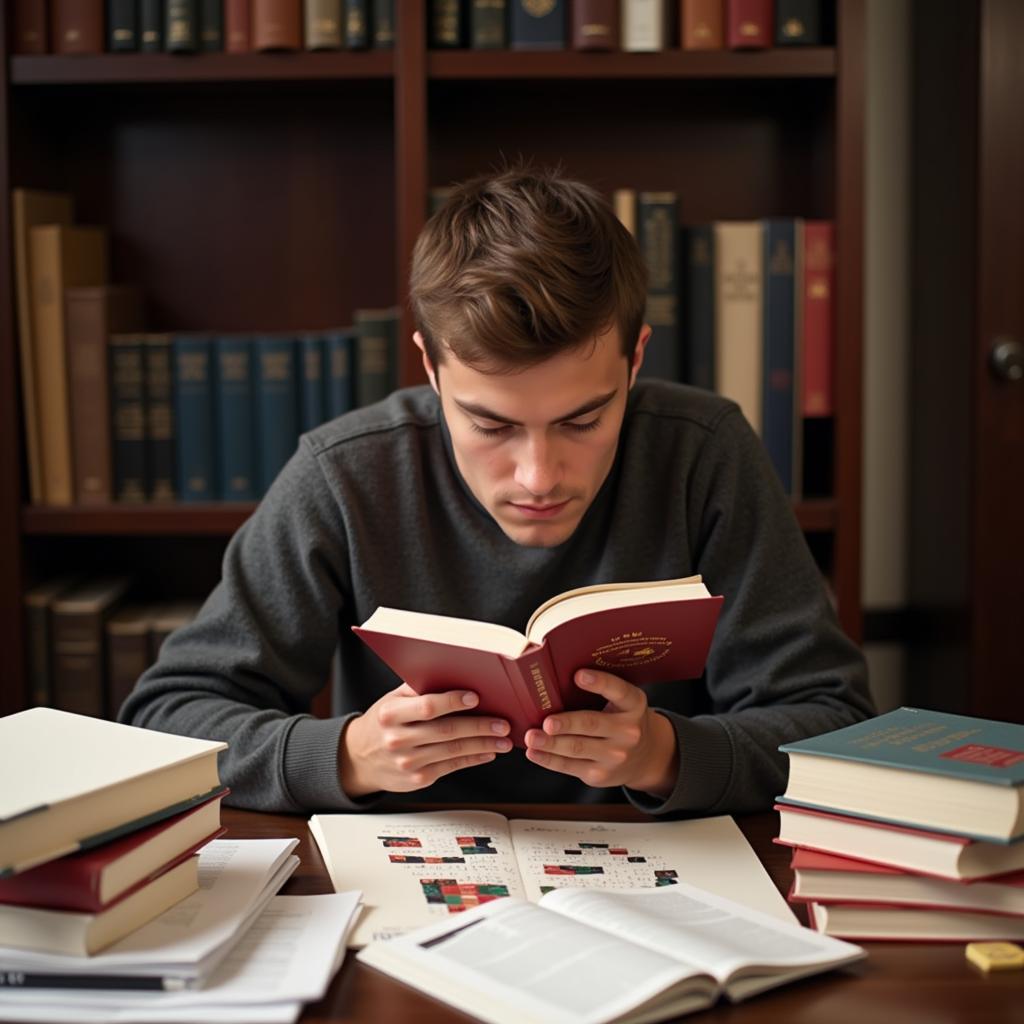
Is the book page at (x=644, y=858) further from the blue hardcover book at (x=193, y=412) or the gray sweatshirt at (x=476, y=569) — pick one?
the blue hardcover book at (x=193, y=412)

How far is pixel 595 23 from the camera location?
2029 millimetres

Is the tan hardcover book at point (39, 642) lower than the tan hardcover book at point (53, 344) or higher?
lower

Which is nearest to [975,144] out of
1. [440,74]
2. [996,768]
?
[440,74]

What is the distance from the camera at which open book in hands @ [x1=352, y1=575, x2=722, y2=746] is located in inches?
39.7

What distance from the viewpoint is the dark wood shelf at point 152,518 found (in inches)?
83.5

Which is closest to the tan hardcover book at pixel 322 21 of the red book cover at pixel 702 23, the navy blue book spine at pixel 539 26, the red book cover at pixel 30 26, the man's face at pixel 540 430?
the navy blue book spine at pixel 539 26

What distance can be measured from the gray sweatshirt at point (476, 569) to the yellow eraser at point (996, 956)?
44 centimetres

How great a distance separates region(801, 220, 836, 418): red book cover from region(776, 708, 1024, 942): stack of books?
122cm

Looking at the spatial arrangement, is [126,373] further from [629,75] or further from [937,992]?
[937,992]

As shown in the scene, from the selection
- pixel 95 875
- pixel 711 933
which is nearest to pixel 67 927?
pixel 95 875

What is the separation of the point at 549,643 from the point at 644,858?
0.72ft

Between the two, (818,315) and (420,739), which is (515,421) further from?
(818,315)

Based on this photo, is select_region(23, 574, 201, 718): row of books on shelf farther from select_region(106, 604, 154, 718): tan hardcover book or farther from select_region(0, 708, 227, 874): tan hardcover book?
select_region(0, 708, 227, 874): tan hardcover book

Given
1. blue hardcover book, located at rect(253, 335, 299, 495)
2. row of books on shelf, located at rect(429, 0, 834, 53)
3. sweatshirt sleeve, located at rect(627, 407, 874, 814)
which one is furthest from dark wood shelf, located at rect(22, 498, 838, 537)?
row of books on shelf, located at rect(429, 0, 834, 53)
